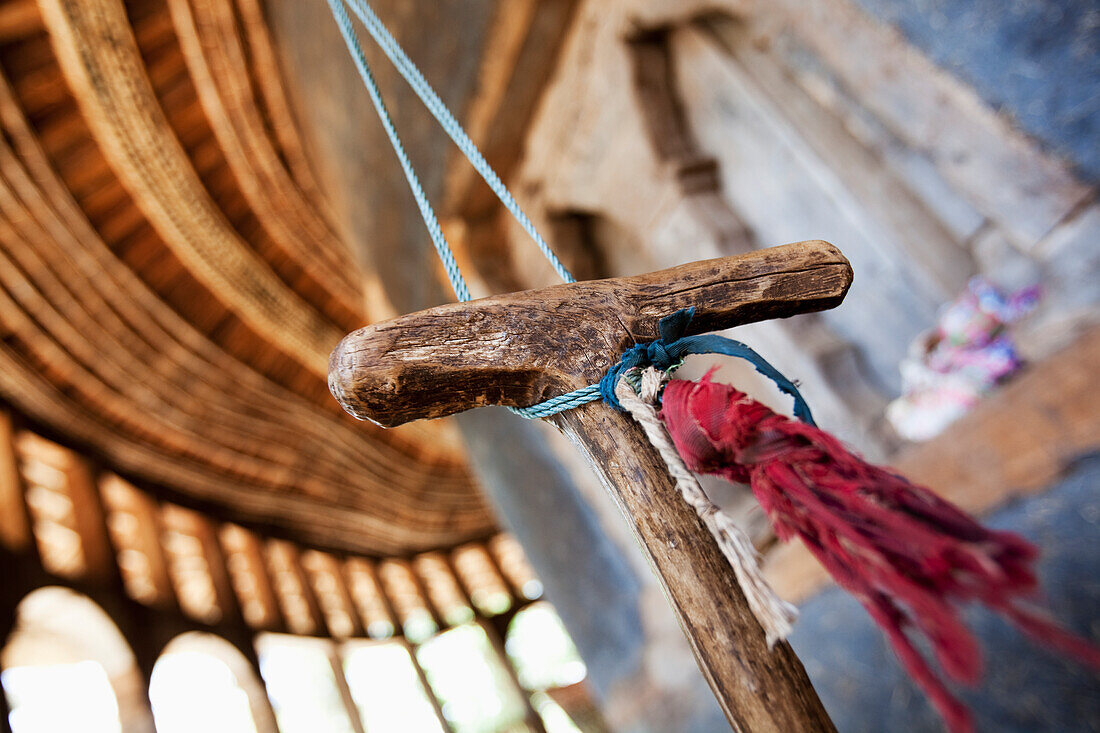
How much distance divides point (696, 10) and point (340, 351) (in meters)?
1.84

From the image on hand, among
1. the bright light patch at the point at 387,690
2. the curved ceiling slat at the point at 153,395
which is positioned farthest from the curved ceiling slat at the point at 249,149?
the bright light patch at the point at 387,690

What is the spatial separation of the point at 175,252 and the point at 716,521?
16.0 feet

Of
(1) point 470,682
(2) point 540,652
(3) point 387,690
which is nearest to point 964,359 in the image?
(3) point 387,690

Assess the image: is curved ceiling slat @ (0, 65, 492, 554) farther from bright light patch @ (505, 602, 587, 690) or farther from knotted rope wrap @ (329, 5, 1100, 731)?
knotted rope wrap @ (329, 5, 1100, 731)

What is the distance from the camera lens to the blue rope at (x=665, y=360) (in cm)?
66

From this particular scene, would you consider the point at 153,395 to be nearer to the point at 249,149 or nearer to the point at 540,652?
the point at 249,149

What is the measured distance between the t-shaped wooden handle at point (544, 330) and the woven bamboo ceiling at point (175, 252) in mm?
2792

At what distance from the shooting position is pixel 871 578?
46 centimetres

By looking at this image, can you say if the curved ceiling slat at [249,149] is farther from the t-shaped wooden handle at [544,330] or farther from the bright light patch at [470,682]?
the bright light patch at [470,682]

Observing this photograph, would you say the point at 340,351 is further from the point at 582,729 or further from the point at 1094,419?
the point at 582,729

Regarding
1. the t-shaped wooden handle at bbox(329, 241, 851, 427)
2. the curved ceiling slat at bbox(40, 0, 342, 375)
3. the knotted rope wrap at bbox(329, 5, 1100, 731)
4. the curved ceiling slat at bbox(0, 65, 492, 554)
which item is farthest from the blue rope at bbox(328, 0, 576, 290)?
the curved ceiling slat at bbox(0, 65, 492, 554)

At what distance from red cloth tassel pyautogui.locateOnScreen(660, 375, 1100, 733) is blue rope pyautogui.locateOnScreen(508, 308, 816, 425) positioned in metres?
0.05

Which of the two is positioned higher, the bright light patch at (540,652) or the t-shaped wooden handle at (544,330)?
the bright light patch at (540,652)

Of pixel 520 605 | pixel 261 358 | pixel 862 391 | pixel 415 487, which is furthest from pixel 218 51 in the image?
pixel 520 605
